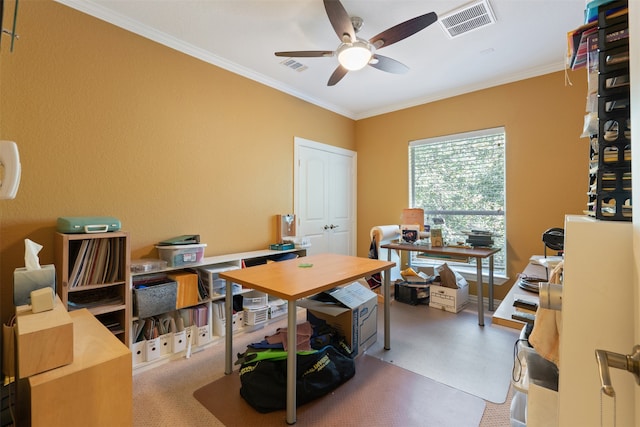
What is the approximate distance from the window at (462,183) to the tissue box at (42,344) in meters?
3.75

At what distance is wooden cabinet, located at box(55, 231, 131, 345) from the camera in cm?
186

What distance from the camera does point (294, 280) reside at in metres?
1.89

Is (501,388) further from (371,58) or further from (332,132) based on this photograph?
(332,132)

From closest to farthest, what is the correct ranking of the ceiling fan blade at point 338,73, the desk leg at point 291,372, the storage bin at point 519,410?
the storage bin at point 519,410
the desk leg at point 291,372
the ceiling fan blade at point 338,73

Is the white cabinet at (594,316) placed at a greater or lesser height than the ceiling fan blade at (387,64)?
lesser

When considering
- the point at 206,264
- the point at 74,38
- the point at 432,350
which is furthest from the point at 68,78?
the point at 432,350

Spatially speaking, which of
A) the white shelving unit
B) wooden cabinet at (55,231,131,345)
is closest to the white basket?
the white shelving unit

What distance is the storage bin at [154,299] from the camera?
2.14 m

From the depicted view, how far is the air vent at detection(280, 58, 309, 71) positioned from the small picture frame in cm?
228

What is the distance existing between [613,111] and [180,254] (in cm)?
266

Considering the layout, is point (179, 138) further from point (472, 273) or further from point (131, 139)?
point (472, 273)

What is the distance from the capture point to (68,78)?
2.08m

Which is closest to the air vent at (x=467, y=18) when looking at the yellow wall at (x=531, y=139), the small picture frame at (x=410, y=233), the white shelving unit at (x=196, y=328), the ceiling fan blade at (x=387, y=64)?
the ceiling fan blade at (x=387, y=64)

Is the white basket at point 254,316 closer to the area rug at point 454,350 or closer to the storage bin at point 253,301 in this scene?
the storage bin at point 253,301
